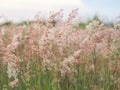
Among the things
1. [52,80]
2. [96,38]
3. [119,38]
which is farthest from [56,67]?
[119,38]

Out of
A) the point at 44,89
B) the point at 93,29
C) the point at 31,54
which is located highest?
the point at 93,29

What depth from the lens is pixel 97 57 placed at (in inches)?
208

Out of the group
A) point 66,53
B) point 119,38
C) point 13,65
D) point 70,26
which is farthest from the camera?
point 66,53

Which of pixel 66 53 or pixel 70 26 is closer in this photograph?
pixel 70 26

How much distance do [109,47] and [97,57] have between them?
0.40 metres

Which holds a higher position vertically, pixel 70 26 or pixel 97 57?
pixel 70 26

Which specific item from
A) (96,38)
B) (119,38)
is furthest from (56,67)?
(119,38)

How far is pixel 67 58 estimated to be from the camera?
4.42m

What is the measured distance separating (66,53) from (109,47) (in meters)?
0.60

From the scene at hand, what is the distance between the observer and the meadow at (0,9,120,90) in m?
4.40

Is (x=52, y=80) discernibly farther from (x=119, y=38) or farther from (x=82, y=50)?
(x=119, y=38)

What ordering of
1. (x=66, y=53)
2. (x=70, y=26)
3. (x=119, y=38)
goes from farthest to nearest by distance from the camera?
(x=66, y=53) < (x=119, y=38) < (x=70, y=26)

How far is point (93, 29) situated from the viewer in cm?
453

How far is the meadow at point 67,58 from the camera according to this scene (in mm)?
4398
